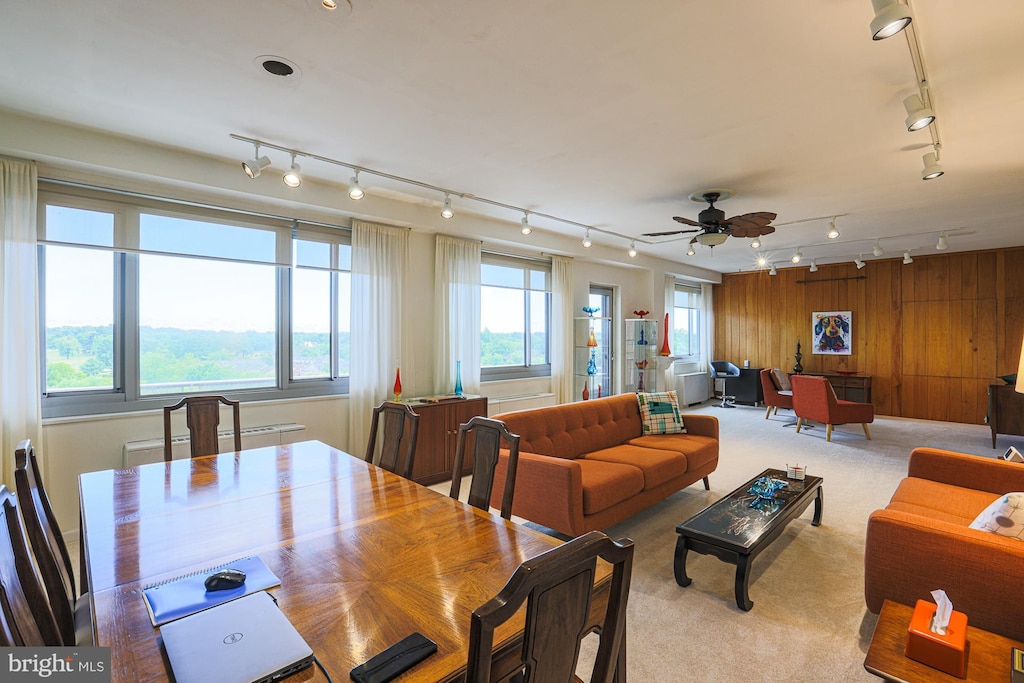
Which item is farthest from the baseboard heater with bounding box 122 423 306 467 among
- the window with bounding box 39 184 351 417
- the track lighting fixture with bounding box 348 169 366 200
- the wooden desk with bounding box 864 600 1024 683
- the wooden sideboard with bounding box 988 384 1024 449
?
the wooden sideboard with bounding box 988 384 1024 449

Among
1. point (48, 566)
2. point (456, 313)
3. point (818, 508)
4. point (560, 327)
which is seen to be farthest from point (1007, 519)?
point (560, 327)

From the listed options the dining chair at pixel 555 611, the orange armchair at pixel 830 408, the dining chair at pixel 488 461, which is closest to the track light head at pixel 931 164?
the dining chair at pixel 488 461

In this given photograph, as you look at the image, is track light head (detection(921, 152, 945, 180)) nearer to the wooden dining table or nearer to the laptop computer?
the wooden dining table

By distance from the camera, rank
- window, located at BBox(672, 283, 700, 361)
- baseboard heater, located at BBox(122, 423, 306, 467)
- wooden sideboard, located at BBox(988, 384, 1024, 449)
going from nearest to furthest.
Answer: baseboard heater, located at BBox(122, 423, 306, 467)
wooden sideboard, located at BBox(988, 384, 1024, 449)
window, located at BBox(672, 283, 700, 361)

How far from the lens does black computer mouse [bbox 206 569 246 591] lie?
4.13 ft

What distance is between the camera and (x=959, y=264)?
7629mm

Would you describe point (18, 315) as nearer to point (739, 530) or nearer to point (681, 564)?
point (681, 564)

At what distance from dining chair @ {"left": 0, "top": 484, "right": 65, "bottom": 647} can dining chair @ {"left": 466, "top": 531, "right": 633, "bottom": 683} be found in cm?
94

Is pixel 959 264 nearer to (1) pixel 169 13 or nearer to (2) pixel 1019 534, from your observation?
(2) pixel 1019 534

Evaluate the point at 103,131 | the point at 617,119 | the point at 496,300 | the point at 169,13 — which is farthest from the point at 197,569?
the point at 496,300

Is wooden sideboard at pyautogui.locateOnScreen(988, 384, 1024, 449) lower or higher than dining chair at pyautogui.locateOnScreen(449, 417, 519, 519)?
lower

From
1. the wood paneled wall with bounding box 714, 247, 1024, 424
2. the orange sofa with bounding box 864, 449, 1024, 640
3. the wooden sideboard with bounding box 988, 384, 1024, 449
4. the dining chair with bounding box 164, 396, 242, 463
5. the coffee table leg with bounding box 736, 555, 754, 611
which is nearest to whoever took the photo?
the orange sofa with bounding box 864, 449, 1024, 640

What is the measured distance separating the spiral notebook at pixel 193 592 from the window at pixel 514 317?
4.42m

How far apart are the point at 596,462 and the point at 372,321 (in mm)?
2454
